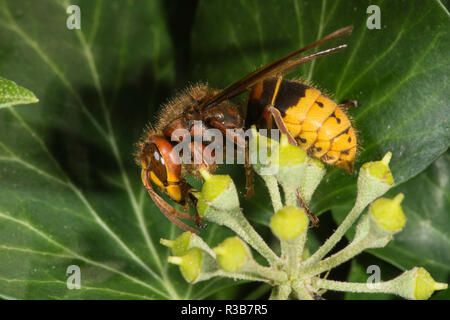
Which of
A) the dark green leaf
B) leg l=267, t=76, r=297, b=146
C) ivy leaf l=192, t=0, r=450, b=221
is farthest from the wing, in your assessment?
the dark green leaf

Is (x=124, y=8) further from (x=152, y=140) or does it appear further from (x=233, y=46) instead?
(x=152, y=140)

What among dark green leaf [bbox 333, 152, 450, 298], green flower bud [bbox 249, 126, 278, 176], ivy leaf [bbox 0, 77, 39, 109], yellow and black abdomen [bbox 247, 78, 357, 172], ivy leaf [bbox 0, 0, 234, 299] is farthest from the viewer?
dark green leaf [bbox 333, 152, 450, 298]

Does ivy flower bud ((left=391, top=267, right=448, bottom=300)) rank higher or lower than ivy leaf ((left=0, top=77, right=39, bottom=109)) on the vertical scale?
lower

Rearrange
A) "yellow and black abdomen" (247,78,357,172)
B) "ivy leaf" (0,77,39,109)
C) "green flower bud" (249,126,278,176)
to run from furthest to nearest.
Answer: "yellow and black abdomen" (247,78,357,172) < "green flower bud" (249,126,278,176) < "ivy leaf" (0,77,39,109)

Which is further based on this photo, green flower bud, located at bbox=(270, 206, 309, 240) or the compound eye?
the compound eye

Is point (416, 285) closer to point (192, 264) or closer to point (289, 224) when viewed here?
point (289, 224)

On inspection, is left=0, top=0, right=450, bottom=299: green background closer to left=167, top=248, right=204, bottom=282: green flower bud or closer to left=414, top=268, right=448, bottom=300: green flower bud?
left=414, top=268, right=448, bottom=300: green flower bud
